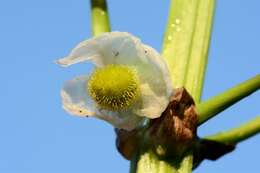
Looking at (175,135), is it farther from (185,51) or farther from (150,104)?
(185,51)

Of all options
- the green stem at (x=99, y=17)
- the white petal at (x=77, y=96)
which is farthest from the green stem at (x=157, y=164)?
the green stem at (x=99, y=17)

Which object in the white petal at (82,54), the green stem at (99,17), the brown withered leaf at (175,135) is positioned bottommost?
the brown withered leaf at (175,135)

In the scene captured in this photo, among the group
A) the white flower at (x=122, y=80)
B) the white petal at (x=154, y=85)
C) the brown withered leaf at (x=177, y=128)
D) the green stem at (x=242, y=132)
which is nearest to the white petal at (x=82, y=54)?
the white flower at (x=122, y=80)

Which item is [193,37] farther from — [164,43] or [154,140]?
[154,140]

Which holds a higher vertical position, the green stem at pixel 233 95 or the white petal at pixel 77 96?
the green stem at pixel 233 95

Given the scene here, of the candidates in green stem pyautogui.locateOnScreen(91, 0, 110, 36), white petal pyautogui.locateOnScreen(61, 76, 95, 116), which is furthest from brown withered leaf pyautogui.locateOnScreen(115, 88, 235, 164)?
green stem pyautogui.locateOnScreen(91, 0, 110, 36)

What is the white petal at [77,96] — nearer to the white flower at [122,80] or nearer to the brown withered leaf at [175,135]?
the white flower at [122,80]

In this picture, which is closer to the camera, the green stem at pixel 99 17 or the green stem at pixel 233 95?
the green stem at pixel 233 95
